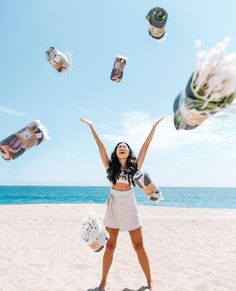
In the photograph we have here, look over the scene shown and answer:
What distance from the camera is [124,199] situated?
518 centimetres

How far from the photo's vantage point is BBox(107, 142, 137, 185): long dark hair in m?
5.19

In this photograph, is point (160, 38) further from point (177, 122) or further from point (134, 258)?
point (134, 258)

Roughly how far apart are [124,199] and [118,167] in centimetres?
45

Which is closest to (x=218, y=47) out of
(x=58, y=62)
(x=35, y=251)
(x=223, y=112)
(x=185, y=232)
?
(x=223, y=112)

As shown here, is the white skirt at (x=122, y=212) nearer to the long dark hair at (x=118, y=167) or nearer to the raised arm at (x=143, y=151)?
the long dark hair at (x=118, y=167)

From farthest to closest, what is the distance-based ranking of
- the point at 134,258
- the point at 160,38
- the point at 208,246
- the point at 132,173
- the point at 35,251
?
1. the point at 208,246
2. the point at 35,251
3. the point at 134,258
4. the point at 160,38
5. the point at 132,173

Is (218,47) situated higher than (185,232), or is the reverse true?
(218,47)

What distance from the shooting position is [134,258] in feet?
25.5

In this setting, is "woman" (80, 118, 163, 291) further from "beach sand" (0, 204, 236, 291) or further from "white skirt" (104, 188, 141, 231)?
"beach sand" (0, 204, 236, 291)

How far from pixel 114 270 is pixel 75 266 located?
2.71ft

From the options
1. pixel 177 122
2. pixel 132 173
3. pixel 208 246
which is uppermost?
pixel 177 122

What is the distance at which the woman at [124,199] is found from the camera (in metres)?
5.16

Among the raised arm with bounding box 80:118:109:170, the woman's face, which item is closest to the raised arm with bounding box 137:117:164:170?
the woman's face

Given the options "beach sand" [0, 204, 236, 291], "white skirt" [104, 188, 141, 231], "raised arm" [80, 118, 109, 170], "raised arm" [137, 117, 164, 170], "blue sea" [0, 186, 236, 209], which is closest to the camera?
"white skirt" [104, 188, 141, 231]
